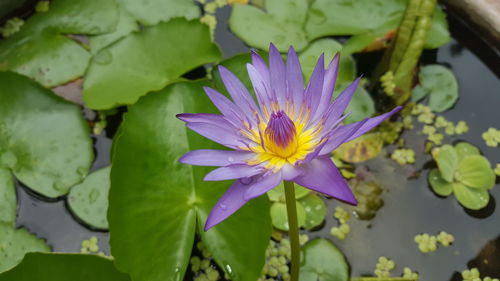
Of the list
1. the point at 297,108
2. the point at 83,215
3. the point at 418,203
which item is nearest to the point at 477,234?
the point at 418,203

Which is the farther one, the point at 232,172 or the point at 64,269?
the point at 64,269

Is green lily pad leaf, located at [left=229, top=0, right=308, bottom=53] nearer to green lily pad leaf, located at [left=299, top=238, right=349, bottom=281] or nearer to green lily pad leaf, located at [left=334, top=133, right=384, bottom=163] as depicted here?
green lily pad leaf, located at [left=334, top=133, right=384, bottom=163]

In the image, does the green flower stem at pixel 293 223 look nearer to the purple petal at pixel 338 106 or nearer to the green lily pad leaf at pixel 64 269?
the purple petal at pixel 338 106

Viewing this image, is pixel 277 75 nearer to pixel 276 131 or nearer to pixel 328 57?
pixel 276 131

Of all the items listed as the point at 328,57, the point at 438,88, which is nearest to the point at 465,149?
the point at 438,88

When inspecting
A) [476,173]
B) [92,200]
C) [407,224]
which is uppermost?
[476,173]

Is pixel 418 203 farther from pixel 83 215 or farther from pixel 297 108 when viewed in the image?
pixel 83 215
